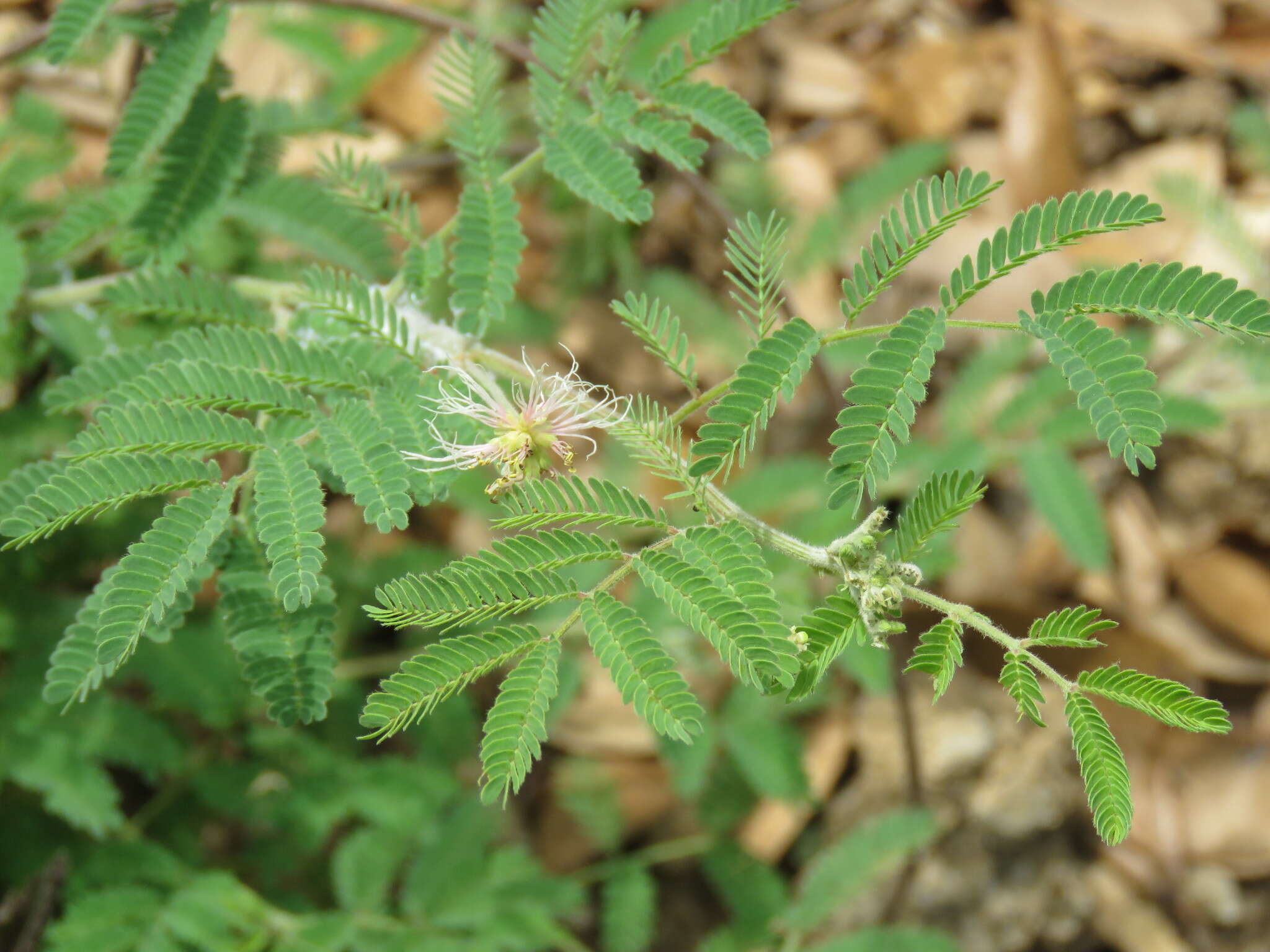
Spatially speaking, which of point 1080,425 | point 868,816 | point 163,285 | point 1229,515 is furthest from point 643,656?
point 1229,515

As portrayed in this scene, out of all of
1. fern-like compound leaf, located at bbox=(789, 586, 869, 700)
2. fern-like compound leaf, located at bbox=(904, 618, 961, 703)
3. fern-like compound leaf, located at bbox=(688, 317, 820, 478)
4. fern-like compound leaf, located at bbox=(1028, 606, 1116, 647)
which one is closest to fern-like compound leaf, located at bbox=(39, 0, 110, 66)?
fern-like compound leaf, located at bbox=(688, 317, 820, 478)

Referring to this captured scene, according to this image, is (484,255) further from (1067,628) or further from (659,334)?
(1067,628)

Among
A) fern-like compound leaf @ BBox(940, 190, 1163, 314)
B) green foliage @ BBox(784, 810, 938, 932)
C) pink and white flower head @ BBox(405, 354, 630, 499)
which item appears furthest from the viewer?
green foliage @ BBox(784, 810, 938, 932)

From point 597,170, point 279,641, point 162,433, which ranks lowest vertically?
point 279,641

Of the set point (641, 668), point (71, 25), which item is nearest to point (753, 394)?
point (641, 668)

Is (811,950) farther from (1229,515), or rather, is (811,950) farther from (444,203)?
(444,203)

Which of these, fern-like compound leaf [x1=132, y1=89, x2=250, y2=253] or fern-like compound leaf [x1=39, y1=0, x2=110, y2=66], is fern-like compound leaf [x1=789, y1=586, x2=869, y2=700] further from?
fern-like compound leaf [x1=39, y1=0, x2=110, y2=66]
